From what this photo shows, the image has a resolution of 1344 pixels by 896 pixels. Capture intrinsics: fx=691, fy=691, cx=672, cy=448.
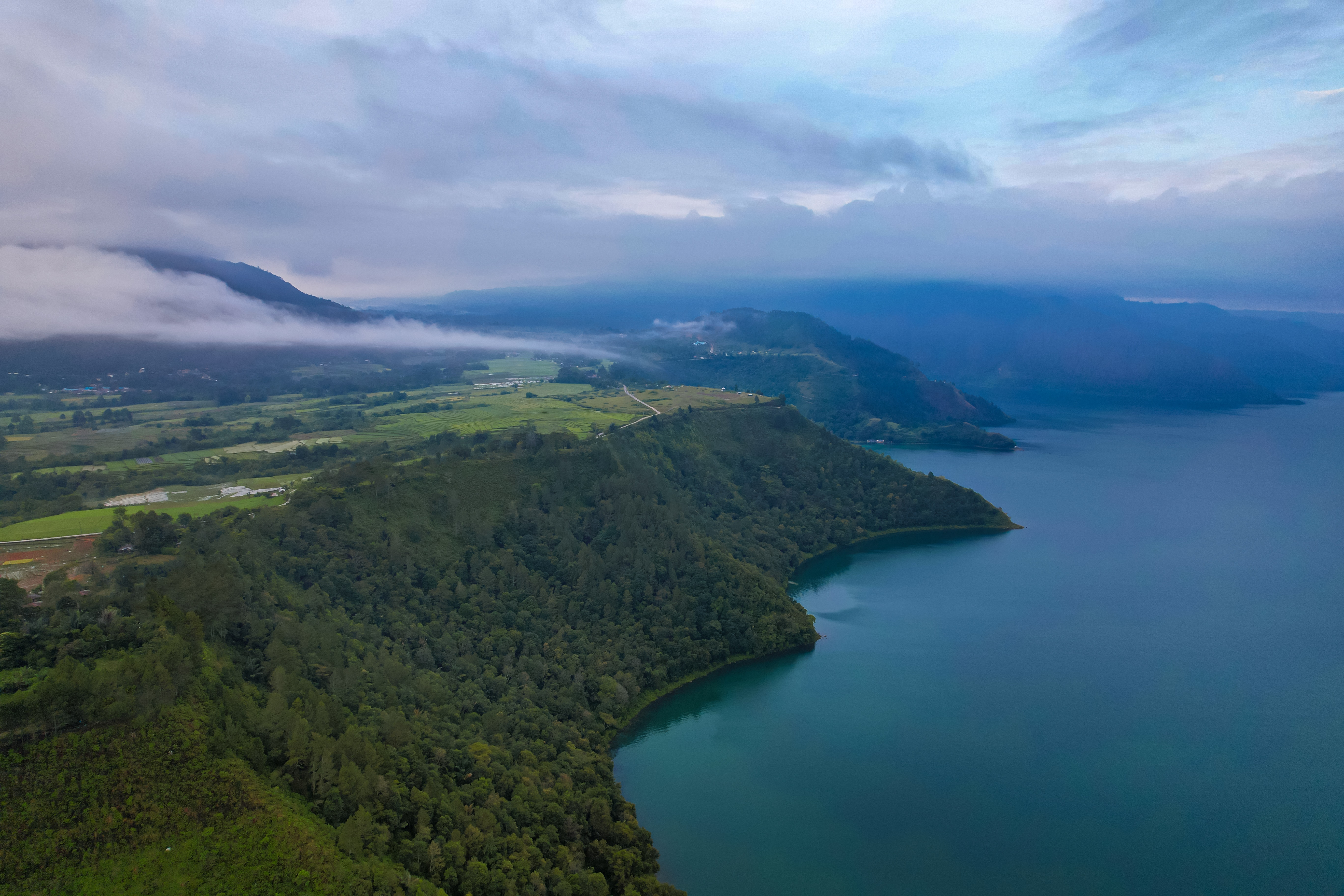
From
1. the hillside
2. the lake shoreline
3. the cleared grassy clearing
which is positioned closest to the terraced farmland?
the hillside

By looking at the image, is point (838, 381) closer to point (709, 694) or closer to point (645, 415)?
point (645, 415)

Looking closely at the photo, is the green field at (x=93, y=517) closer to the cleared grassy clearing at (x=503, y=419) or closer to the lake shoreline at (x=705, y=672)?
the cleared grassy clearing at (x=503, y=419)

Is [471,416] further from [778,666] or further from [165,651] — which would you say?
[165,651]

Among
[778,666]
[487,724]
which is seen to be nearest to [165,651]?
[487,724]

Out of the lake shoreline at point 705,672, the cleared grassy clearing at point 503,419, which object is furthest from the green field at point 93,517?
the lake shoreline at point 705,672

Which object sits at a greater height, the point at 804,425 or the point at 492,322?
the point at 492,322

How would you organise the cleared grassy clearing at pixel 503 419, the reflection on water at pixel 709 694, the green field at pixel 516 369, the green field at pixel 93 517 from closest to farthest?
the green field at pixel 93 517, the reflection on water at pixel 709 694, the cleared grassy clearing at pixel 503 419, the green field at pixel 516 369
